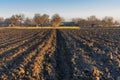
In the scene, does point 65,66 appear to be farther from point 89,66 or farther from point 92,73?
point 92,73

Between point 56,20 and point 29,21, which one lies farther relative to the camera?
point 29,21

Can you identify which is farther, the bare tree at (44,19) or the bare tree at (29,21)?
the bare tree at (29,21)

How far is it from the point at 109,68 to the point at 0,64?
4.73 metres

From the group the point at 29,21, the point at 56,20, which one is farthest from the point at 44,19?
the point at 29,21

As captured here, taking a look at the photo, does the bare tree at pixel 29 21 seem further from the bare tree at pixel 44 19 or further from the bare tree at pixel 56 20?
the bare tree at pixel 56 20

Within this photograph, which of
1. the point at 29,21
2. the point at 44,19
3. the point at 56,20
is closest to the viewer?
the point at 56,20

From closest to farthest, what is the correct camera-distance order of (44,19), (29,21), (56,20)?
1. (56,20)
2. (44,19)
3. (29,21)

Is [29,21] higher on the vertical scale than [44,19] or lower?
lower

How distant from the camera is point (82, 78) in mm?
9406

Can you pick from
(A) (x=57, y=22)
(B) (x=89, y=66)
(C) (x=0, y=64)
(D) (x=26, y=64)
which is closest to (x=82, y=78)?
(B) (x=89, y=66)

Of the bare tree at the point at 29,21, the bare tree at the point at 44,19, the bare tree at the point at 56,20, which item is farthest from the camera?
the bare tree at the point at 29,21

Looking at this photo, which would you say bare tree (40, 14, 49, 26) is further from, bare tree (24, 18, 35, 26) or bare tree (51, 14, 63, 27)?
bare tree (24, 18, 35, 26)

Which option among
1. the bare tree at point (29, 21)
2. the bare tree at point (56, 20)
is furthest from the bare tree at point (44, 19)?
the bare tree at point (29, 21)

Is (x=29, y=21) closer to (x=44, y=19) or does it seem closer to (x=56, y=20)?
(x=44, y=19)
